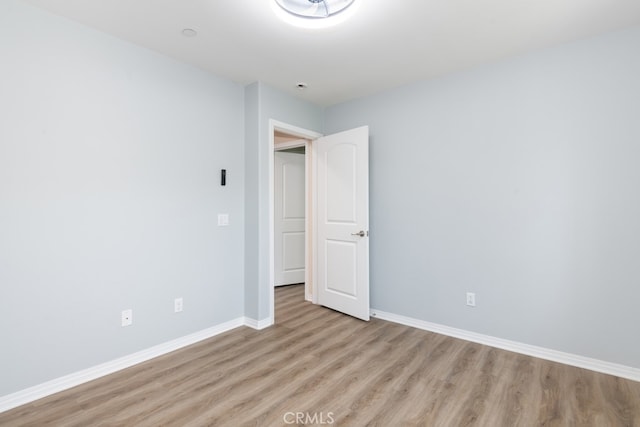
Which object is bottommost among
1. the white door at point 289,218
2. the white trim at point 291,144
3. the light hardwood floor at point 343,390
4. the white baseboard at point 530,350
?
the light hardwood floor at point 343,390

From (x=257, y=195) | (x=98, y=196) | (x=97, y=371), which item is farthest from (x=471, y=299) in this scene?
(x=98, y=196)

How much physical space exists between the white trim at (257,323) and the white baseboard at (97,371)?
9.2 inches

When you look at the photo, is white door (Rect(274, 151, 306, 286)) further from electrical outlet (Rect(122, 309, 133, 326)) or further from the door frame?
electrical outlet (Rect(122, 309, 133, 326))

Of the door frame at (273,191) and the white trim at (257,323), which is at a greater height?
the door frame at (273,191)

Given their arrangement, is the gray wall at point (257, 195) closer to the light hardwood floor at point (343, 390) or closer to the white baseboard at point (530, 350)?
the light hardwood floor at point (343, 390)

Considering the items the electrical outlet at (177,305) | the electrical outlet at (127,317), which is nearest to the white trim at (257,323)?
the electrical outlet at (177,305)

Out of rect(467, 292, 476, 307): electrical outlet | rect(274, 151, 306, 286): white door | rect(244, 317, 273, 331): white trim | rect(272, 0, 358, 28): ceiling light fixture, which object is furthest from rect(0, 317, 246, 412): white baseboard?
rect(272, 0, 358, 28): ceiling light fixture

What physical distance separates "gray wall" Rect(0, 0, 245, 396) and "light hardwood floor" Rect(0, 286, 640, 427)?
36cm

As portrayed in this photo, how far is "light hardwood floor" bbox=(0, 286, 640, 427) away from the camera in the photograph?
1797 mm

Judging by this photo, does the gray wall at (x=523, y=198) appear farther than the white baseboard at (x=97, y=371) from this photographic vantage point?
Yes

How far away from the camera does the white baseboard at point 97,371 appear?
1.90 meters

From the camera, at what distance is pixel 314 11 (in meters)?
2.01

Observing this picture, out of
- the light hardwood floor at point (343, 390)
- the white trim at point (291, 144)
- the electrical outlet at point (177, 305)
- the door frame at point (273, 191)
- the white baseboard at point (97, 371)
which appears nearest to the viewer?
the light hardwood floor at point (343, 390)

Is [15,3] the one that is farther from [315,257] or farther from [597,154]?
[597,154]
